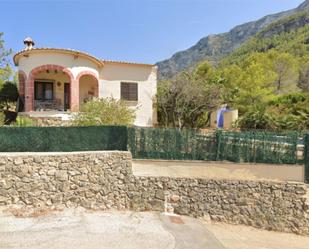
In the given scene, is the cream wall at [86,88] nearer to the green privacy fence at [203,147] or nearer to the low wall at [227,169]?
the green privacy fence at [203,147]

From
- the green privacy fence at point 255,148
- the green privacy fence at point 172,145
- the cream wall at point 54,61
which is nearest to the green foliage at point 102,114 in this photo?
the green privacy fence at point 172,145

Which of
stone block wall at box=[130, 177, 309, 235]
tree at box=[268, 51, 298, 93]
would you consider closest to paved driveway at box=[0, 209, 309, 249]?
stone block wall at box=[130, 177, 309, 235]

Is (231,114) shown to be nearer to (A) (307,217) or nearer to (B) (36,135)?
(A) (307,217)

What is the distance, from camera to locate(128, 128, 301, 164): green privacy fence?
11680mm

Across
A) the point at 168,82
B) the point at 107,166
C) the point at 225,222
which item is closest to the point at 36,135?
the point at 107,166

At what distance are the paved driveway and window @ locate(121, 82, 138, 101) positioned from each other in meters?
11.9

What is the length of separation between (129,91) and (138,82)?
1.04 metres

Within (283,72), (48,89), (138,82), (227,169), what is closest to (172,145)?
(227,169)

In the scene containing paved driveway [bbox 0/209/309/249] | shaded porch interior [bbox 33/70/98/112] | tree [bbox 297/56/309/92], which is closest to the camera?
paved driveway [bbox 0/209/309/249]

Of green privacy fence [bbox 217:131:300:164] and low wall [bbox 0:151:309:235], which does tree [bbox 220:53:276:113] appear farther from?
low wall [bbox 0:151:309:235]

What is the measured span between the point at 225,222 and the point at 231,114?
1350cm

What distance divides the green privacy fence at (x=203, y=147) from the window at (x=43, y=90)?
37.0 feet

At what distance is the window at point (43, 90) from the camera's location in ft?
63.5

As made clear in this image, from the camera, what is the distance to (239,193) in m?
10.3
